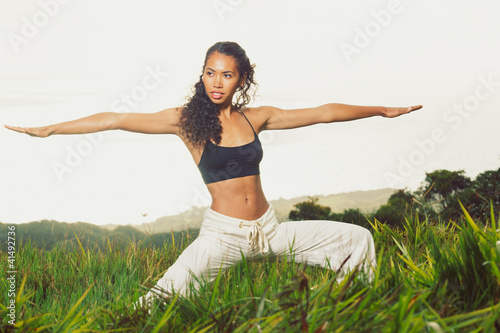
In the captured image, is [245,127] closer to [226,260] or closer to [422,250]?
[226,260]

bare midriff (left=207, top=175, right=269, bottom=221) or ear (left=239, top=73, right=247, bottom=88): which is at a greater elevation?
ear (left=239, top=73, right=247, bottom=88)

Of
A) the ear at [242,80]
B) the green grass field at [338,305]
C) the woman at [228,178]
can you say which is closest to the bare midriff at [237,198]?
the woman at [228,178]

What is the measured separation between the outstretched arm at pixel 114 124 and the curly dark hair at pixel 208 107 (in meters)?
0.13

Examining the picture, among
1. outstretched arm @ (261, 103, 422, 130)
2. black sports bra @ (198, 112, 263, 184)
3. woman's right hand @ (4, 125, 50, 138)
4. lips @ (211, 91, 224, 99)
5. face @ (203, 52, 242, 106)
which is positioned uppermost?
face @ (203, 52, 242, 106)

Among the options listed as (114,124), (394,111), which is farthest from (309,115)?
(114,124)

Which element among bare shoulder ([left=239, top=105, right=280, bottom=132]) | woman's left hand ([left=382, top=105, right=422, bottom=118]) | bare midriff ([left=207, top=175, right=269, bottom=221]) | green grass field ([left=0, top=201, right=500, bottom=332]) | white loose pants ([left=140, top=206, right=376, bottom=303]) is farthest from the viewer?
woman's left hand ([left=382, top=105, right=422, bottom=118])

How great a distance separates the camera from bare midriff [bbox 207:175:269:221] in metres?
3.97

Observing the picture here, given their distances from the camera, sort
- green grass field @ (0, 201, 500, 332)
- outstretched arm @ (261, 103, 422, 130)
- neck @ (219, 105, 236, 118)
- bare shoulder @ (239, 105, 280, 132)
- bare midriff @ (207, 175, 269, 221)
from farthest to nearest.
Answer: outstretched arm @ (261, 103, 422, 130), bare shoulder @ (239, 105, 280, 132), neck @ (219, 105, 236, 118), bare midriff @ (207, 175, 269, 221), green grass field @ (0, 201, 500, 332)

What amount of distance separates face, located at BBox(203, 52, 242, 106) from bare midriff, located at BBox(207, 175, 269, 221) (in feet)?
2.36

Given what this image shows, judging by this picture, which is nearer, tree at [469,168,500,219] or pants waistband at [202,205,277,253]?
pants waistband at [202,205,277,253]

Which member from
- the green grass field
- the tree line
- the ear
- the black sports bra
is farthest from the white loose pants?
the tree line

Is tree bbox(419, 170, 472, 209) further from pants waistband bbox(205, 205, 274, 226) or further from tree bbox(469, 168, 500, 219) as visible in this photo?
pants waistband bbox(205, 205, 274, 226)

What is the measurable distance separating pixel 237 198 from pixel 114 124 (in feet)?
3.86

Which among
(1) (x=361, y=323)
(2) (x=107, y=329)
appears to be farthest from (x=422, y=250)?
(2) (x=107, y=329)
